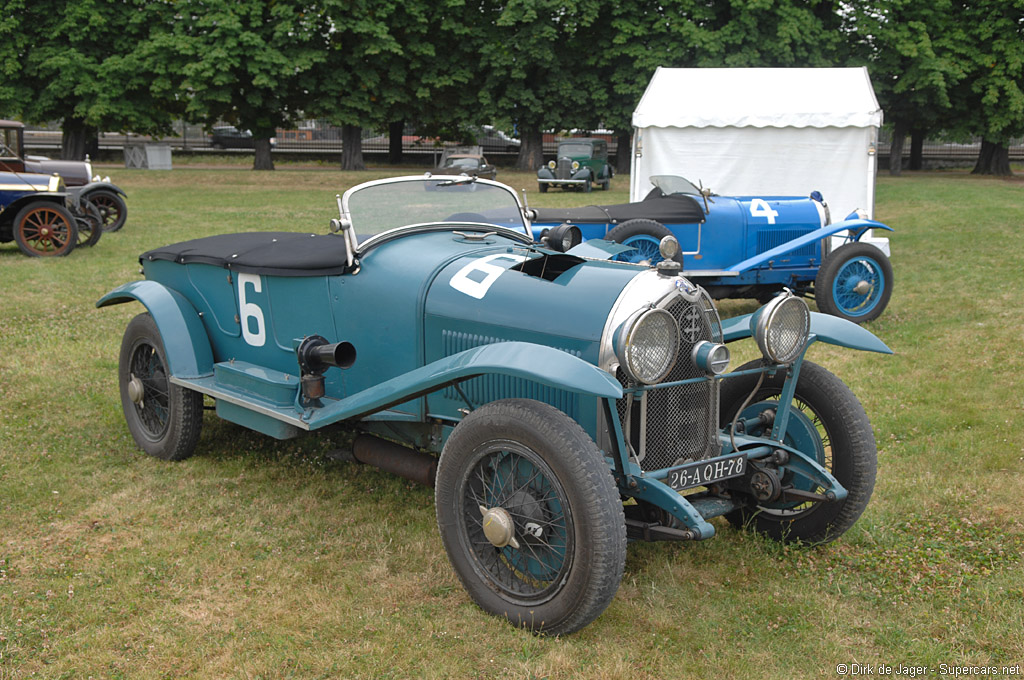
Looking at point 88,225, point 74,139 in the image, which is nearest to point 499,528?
point 88,225

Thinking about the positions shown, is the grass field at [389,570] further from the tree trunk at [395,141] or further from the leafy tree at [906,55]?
the tree trunk at [395,141]

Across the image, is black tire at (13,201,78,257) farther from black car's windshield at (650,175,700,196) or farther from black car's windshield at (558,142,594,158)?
black car's windshield at (558,142,594,158)

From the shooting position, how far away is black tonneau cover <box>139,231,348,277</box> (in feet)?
14.7

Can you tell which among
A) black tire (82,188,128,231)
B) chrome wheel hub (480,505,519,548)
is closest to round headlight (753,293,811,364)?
chrome wheel hub (480,505,519,548)

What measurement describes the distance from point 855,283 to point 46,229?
11192 mm

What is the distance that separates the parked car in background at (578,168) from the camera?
26141 mm

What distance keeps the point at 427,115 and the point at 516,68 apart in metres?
4.44

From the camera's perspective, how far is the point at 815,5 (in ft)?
99.2

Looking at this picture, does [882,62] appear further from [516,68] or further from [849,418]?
[849,418]

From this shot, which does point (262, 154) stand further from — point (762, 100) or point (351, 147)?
point (762, 100)

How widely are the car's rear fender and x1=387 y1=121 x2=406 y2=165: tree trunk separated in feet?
94.4

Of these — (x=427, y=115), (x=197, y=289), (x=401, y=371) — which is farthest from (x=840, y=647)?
(x=427, y=115)

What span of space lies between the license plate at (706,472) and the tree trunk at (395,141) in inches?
1341

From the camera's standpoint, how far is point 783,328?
12.1 ft
